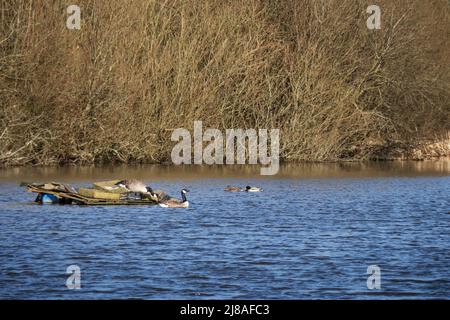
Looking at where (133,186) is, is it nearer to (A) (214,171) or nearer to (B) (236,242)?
(B) (236,242)

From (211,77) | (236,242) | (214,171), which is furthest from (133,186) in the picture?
(211,77)

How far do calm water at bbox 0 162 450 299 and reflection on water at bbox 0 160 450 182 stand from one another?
31 centimetres

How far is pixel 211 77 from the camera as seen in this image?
38.4 meters

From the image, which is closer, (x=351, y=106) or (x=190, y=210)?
(x=190, y=210)

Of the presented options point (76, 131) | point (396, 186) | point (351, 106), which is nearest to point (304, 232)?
point (396, 186)

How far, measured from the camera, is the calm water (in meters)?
15.9

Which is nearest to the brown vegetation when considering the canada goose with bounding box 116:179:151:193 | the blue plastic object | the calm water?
the calm water

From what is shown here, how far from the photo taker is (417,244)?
20391 mm

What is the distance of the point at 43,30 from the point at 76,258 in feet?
59.5

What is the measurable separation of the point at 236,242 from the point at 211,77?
60.6ft

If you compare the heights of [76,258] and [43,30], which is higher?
[43,30]

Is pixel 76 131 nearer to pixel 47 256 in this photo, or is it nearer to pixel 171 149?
pixel 171 149
